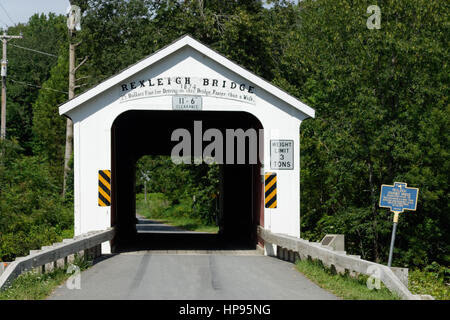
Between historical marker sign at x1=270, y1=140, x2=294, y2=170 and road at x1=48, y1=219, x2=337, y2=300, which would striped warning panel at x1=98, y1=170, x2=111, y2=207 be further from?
historical marker sign at x1=270, y1=140, x2=294, y2=170

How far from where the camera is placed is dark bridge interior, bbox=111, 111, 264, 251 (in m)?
19.5

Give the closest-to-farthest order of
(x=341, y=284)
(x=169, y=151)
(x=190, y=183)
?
(x=341, y=284), (x=169, y=151), (x=190, y=183)

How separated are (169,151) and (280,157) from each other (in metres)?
13.4

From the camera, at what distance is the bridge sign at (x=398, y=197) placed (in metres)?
16.8

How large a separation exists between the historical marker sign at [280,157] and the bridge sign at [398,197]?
2577 millimetres

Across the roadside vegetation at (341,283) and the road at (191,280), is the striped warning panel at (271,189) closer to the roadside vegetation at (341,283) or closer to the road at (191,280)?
the road at (191,280)

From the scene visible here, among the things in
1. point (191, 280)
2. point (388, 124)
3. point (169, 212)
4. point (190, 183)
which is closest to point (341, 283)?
point (191, 280)

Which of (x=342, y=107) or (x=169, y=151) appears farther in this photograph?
(x=169, y=151)

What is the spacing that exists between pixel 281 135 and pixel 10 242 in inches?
446

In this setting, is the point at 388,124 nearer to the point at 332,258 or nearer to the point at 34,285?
the point at 332,258

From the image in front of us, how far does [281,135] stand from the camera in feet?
52.8

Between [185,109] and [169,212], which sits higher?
[185,109]

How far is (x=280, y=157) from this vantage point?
16.0 metres
